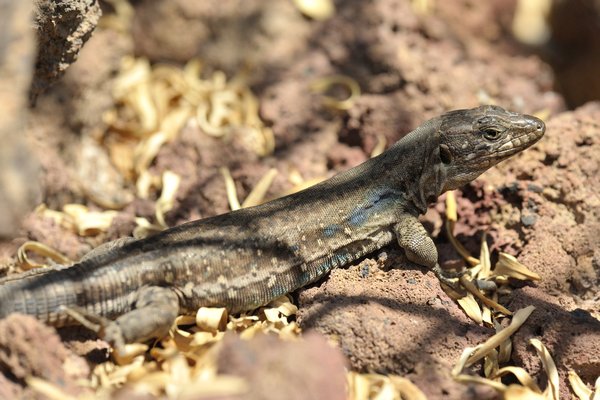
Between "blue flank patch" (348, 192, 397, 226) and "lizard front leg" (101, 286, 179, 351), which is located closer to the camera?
"lizard front leg" (101, 286, 179, 351)

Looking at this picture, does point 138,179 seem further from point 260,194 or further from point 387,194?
point 387,194

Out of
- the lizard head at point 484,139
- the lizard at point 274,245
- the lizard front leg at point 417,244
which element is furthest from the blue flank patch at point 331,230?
the lizard head at point 484,139

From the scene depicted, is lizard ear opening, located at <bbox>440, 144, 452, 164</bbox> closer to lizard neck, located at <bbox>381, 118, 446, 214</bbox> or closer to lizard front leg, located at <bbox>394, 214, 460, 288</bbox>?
lizard neck, located at <bbox>381, 118, 446, 214</bbox>

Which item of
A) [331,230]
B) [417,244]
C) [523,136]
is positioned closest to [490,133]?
[523,136]

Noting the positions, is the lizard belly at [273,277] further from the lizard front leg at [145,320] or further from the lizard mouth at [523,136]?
the lizard mouth at [523,136]

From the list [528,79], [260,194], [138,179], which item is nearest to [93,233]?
[138,179]

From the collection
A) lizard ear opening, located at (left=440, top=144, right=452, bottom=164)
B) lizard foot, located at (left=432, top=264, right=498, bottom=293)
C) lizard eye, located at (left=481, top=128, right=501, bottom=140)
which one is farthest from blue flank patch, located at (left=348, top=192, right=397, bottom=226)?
lizard eye, located at (left=481, top=128, right=501, bottom=140)
